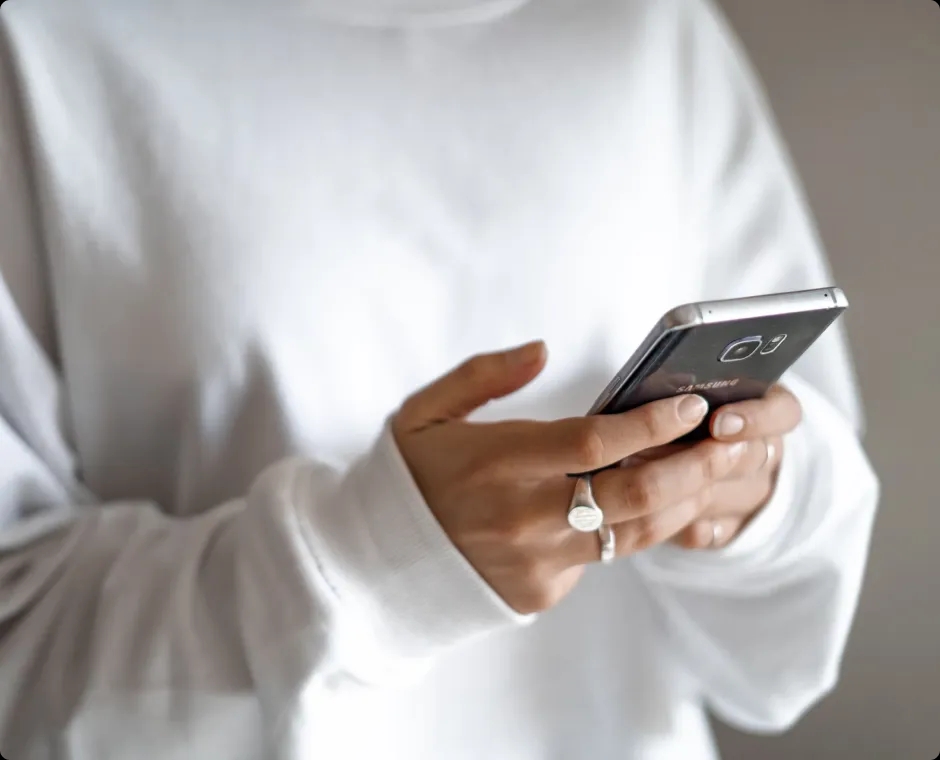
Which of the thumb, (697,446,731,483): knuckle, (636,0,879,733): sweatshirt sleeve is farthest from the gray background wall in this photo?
the thumb

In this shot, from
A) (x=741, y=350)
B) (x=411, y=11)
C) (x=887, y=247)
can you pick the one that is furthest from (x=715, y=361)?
(x=887, y=247)

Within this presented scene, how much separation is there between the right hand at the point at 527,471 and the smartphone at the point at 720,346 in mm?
14

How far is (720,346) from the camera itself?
372 mm

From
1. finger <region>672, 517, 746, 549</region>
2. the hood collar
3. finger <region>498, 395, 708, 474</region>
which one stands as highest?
the hood collar

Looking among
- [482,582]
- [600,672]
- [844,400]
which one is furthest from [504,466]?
[844,400]

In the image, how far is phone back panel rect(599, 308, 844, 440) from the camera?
354 millimetres

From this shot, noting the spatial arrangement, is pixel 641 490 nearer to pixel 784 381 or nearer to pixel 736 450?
pixel 736 450

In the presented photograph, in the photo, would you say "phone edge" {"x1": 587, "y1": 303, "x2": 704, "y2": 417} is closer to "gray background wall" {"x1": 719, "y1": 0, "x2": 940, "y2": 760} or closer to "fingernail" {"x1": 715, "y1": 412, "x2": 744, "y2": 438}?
"fingernail" {"x1": 715, "y1": 412, "x2": 744, "y2": 438}

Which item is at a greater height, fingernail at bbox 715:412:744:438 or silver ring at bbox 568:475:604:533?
fingernail at bbox 715:412:744:438

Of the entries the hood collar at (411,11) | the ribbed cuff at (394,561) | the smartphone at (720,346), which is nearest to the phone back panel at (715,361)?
the smartphone at (720,346)

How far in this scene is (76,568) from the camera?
18.0 inches

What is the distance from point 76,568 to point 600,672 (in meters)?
0.38

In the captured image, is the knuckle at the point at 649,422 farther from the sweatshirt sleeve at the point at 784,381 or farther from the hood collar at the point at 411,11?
the hood collar at the point at 411,11

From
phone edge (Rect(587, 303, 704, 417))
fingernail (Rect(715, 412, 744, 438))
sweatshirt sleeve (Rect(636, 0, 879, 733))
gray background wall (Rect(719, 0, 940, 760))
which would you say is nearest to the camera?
phone edge (Rect(587, 303, 704, 417))
